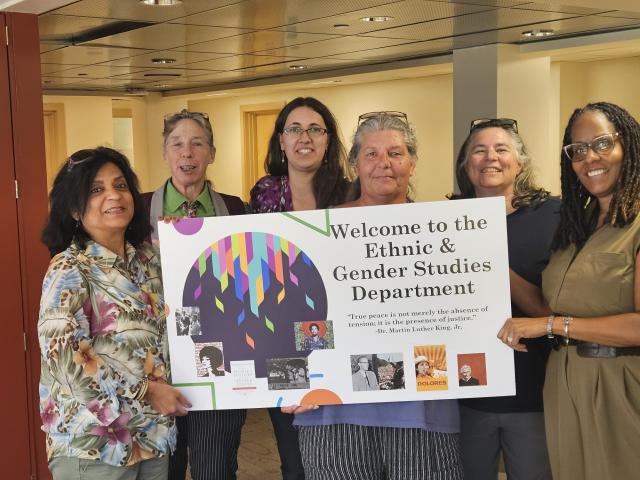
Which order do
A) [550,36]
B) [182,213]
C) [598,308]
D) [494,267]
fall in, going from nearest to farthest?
1. [598,308]
2. [494,267]
3. [182,213]
4. [550,36]

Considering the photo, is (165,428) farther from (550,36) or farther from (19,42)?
(550,36)

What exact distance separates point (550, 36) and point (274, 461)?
4.57 m

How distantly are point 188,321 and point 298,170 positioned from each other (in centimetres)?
79

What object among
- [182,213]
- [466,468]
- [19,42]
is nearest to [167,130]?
[182,213]

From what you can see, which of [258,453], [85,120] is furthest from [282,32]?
[85,120]

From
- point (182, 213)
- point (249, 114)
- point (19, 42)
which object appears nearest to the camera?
point (182, 213)

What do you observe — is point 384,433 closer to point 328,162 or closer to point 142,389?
point 142,389

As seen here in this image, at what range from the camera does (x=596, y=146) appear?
2.24m

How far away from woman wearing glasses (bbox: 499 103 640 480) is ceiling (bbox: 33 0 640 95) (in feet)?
9.87

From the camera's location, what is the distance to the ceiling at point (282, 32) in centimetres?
521

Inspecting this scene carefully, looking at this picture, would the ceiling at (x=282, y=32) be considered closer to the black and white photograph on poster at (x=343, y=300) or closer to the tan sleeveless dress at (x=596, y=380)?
the black and white photograph on poster at (x=343, y=300)

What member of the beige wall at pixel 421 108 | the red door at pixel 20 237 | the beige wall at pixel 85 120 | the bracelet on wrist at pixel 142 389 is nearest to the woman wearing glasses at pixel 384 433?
the bracelet on wrist at pixel 142 389

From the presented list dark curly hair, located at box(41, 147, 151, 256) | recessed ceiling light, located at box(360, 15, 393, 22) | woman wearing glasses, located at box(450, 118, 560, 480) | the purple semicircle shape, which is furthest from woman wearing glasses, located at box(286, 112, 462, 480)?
recessed ceiling light, located at box(360, 15, 393, 22)

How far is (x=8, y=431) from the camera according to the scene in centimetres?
338
